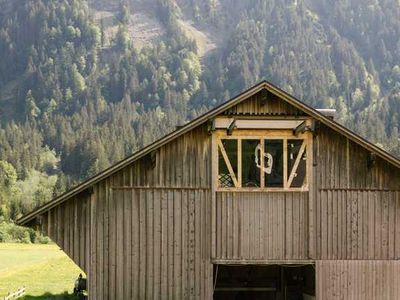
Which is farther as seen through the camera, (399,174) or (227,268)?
(227,268)

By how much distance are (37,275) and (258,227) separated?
26.8m

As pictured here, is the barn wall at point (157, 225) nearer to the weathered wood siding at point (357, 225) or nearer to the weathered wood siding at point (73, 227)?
the weathered wood siding at point (73, 227)

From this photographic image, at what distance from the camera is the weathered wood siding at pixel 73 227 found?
25359 millimetres

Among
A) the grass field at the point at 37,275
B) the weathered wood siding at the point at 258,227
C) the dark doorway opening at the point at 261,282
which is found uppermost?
the weathered wood siding at the point at 258,227

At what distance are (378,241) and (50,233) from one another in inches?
438

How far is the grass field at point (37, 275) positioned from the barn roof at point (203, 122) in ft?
34.2

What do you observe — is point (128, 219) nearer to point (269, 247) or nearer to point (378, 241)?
point (269, 247)

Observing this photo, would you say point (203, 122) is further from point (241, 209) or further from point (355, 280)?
point (355, 280)

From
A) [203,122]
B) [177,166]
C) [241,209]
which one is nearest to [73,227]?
[177,166]

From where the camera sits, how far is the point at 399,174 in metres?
27.0

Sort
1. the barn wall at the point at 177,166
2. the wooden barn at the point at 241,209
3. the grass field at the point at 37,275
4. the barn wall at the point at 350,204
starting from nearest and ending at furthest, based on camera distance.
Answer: the wooden barn at the point at 241,209 < the barn wall at the point at 177,166 < the barn wall at the point at 350,204 < the grass field at the point at 37,275

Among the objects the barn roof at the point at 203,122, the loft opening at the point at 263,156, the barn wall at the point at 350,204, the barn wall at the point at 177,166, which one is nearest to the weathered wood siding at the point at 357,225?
the barn wall at the point at 350,204

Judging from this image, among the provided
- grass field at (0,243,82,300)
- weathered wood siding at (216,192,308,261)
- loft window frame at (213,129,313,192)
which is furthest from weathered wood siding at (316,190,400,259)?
grass field at (0,243,82,300)

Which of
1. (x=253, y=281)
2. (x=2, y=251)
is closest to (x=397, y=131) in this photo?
(x=2, y=251)
